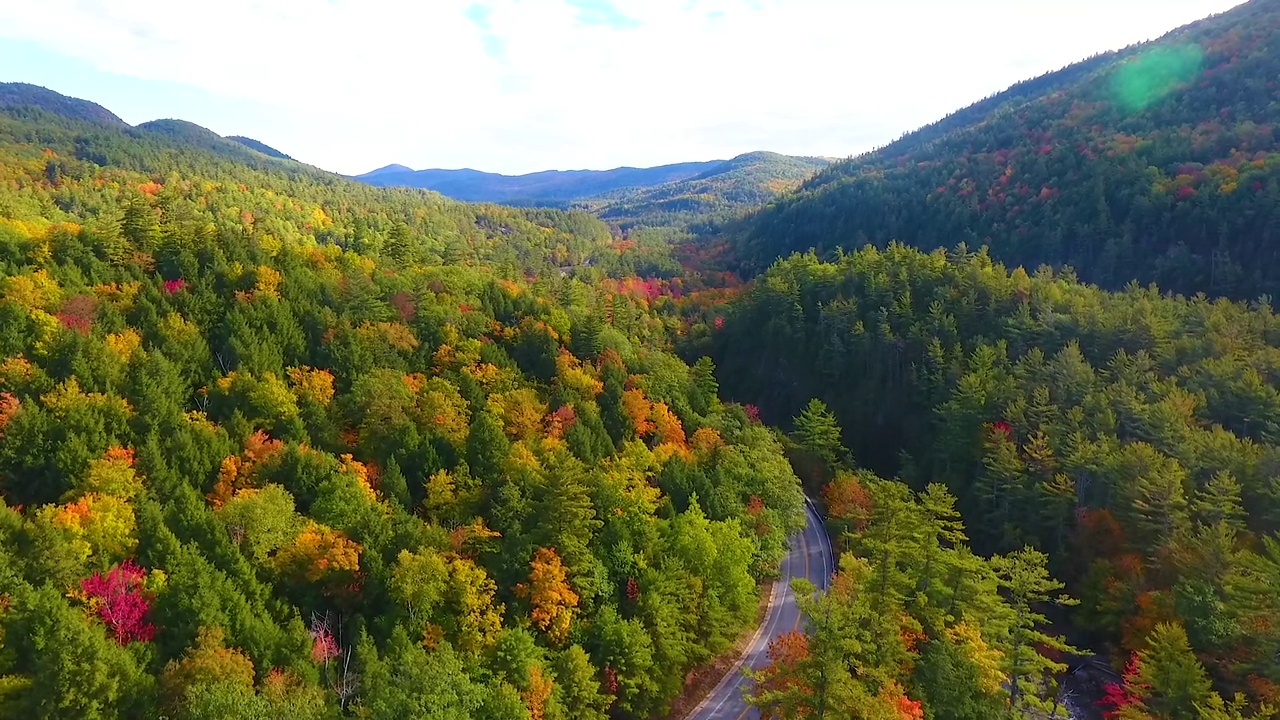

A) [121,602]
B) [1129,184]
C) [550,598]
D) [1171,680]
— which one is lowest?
[1171,680]

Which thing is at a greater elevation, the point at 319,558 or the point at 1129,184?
the point at 1129,184

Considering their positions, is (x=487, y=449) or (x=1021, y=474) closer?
(x=487, y=449)

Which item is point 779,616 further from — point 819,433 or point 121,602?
point 121,602

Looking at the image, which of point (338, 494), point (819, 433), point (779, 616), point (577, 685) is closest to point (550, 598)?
point (577, 685)

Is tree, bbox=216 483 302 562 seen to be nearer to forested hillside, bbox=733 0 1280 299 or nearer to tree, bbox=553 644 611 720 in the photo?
tree, bbox=553 644 611 720

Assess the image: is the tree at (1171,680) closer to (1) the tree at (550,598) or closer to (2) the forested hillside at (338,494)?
(2) the forested hillside at (338,494)

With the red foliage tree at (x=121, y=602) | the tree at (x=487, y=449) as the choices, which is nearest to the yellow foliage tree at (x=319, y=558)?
the red foliage tree at (x=121, y=602)
